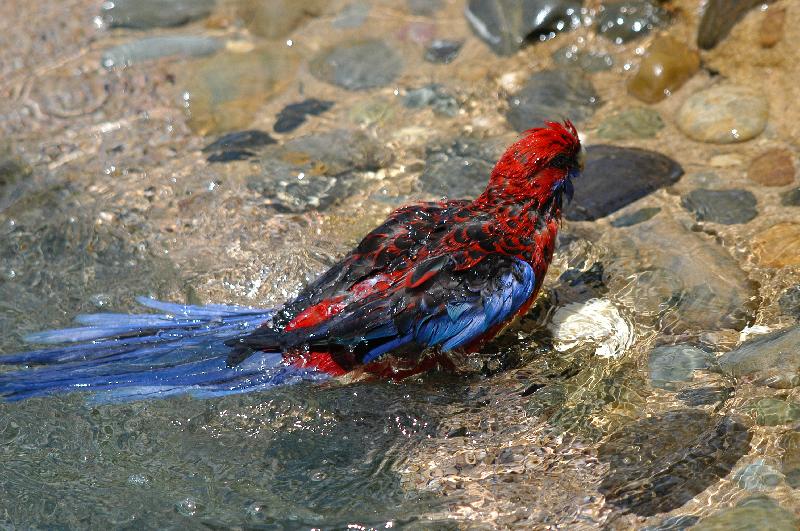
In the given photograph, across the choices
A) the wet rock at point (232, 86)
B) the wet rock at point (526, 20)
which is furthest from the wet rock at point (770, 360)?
the wet rock at point (232, 86)

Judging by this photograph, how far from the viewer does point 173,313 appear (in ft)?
15.9

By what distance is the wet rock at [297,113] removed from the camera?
21.4 ft

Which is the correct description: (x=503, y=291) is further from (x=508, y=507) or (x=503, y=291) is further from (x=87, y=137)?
(x=87, y=137)

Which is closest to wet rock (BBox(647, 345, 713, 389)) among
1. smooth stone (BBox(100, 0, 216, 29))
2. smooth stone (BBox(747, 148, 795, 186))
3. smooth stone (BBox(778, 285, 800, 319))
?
smooth stone (BBox(778, 285, 800, 319))

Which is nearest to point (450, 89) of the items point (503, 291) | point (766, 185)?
point (766, 185)

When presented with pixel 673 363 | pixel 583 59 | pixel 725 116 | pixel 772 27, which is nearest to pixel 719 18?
pixel 772 27

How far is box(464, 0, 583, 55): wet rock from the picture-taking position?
6.82 m

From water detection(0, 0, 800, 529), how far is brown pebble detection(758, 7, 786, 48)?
0.20ft

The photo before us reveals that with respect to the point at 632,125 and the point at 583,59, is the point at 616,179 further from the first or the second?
the point at 583,59

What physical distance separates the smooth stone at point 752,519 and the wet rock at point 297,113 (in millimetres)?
3979

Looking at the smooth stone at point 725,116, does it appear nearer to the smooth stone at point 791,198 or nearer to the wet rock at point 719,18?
the wet rock at point 719,18

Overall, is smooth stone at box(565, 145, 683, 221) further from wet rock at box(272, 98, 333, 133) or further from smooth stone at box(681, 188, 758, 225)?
wet rock at box(272, 98, 333, 133)

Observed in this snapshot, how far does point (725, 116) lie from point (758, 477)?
2.88m

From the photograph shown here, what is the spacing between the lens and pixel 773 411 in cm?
408
